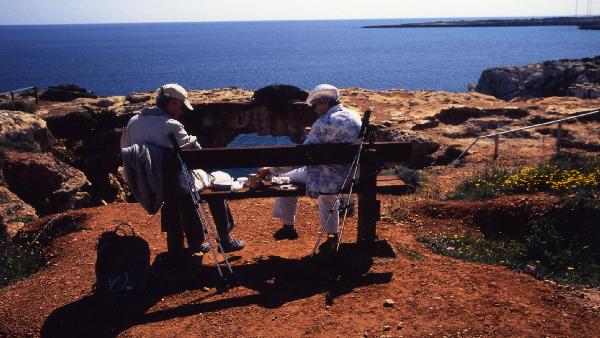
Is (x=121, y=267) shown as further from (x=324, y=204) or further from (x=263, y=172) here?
(x=324, y=204)

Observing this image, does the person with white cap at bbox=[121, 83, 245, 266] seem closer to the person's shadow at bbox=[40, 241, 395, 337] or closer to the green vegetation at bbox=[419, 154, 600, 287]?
the person's shadow at bbox=[40, 241, 395, 337]

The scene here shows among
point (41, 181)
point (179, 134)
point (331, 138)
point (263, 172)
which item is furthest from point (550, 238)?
point (41, 181)

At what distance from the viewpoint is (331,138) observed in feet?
21.2

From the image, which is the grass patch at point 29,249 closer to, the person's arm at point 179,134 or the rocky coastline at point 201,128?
the rocky coastline at point 201,128

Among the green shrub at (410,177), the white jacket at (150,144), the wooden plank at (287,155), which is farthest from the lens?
the green shrub at (410,177)

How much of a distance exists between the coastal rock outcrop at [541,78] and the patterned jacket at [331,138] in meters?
36.8

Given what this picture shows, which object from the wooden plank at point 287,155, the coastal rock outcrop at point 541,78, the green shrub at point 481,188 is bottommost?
the coastal rock outcrop at point 541,78

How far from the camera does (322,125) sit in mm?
6426

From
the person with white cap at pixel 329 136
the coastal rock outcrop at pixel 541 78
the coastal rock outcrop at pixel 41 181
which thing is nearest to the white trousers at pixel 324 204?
the person with white cap at pixel 329 136

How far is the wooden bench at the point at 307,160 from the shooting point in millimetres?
5926

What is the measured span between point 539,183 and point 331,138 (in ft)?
15.3

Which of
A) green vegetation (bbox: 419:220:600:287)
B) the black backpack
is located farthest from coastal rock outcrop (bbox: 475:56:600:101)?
the black backpack

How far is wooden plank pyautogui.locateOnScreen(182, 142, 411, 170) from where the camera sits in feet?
19.4

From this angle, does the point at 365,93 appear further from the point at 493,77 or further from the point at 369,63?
the point at 369,63
